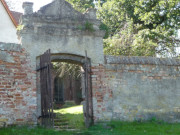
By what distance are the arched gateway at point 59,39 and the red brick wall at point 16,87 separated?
0.76 feet

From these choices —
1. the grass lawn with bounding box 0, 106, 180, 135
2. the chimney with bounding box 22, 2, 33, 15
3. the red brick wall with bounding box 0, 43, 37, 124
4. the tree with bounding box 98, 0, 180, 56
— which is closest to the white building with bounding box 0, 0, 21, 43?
the tree with bounding box 98, 0, 180, 56

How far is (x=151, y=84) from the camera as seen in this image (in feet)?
28.6

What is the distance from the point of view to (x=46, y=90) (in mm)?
6953

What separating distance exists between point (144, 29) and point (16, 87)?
933 centimetres

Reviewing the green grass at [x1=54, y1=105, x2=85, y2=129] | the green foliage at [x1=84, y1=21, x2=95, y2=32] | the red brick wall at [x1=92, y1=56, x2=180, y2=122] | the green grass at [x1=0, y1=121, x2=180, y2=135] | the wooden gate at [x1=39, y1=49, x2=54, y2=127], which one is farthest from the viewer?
the green grass at [x1=54, y1=105, x2=85, y2=129]

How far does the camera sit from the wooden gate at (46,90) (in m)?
6.71

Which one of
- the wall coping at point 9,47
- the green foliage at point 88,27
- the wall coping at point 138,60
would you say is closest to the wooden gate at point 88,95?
the wall coping at point 138,60

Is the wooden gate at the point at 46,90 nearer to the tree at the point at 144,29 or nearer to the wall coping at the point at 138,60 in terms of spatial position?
the wall coping at the point at 138,60

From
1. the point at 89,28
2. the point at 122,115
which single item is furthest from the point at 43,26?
the point at 122,115

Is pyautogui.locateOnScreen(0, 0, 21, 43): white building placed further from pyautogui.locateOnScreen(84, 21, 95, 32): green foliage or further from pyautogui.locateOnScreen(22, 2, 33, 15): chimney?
pyautogui.locateOnScreen(84, 21, 95, 32): green foliage

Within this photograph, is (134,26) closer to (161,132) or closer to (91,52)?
(91,52)

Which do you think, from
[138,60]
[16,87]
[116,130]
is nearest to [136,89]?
[138,60]

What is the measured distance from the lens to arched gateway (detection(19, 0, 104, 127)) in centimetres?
738

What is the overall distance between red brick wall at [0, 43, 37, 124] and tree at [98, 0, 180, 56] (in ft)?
21.6
